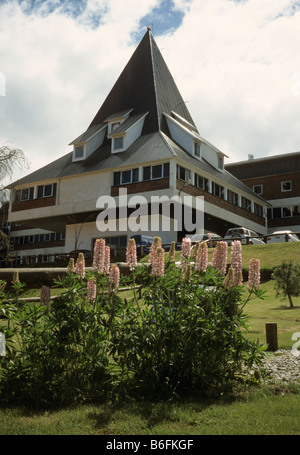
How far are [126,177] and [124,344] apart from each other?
30246mm

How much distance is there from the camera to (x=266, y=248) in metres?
28.8

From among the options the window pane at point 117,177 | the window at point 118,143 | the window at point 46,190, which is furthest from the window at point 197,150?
the window at point 46,190

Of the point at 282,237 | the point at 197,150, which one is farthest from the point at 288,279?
the point at 197,150

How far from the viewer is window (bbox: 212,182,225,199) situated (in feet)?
126

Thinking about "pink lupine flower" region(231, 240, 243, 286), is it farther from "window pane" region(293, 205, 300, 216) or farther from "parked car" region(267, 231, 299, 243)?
"window pane" region(293, 205, 300, 216)

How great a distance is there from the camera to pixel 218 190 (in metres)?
39.0

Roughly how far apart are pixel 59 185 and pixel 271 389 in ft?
114

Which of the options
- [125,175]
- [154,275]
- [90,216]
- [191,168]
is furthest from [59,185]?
[154,275]

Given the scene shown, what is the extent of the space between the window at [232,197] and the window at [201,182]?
4.02 m

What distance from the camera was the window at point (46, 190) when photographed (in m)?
39.5

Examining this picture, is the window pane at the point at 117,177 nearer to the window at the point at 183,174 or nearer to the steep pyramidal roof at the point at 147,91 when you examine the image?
the steep pyramidal roof at the point at 147,91

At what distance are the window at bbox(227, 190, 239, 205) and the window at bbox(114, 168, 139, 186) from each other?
10023mm
